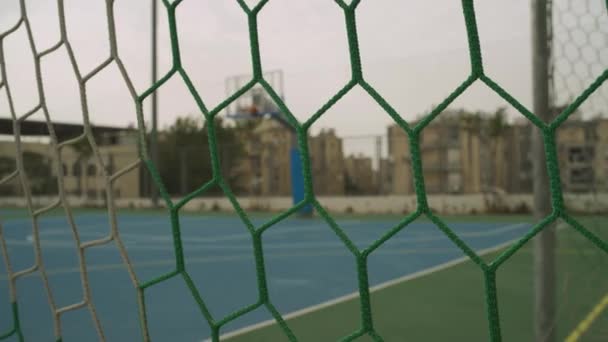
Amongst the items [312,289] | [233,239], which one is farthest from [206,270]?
[233,239]

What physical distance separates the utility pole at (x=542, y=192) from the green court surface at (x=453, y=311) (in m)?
0.62

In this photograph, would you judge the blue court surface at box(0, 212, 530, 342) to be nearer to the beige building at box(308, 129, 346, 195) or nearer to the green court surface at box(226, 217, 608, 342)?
the green court surface at box(226, 217, 608, 342)

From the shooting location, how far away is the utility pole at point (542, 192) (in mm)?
1898

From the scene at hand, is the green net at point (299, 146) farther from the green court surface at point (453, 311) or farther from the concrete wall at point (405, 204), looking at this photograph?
the concrete wall at point (405, 204)

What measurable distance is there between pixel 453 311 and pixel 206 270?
228cm

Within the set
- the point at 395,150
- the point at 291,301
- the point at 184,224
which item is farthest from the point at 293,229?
the point at 291,301

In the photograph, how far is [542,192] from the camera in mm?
1942

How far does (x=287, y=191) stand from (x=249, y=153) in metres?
1.41

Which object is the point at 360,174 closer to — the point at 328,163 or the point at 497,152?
the point at 328,163

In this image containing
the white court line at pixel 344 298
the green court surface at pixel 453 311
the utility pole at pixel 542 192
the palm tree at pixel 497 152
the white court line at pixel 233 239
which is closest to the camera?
the utility pole at pixel 542 192

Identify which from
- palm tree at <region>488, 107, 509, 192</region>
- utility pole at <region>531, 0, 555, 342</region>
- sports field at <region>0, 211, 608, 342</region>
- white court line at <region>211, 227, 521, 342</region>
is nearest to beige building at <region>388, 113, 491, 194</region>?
palm tree at <region>488, 107, 509, 192</region>

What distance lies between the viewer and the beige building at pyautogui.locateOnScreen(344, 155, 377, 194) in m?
11.2

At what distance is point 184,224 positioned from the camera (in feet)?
32.8

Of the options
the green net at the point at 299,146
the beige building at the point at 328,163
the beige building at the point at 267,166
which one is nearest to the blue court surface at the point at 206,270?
the green net at the point at 299,146
